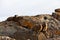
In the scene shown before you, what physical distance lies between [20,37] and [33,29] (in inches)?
131

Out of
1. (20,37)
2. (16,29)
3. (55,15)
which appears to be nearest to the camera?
(20,37)

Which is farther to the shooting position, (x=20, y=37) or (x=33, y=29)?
(x=33, y=29)

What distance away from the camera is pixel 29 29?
27891mm

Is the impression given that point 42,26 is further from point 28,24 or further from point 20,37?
point 20,37

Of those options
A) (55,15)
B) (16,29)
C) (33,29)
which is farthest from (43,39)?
(55,15)

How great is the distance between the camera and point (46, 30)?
29.1 m

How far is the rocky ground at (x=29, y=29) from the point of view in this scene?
25.7 metres

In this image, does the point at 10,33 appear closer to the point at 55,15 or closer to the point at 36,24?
the point at 36,24

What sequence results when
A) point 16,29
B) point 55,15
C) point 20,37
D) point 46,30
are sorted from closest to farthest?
point 20,37, point 16,29, point 46,30, point 55,15

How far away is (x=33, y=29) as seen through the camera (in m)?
27.9

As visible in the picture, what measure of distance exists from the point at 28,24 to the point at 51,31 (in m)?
3.82

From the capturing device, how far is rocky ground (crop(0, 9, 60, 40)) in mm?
25688

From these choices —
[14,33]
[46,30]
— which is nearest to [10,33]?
[14,33]

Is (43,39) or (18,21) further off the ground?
(18,21)
